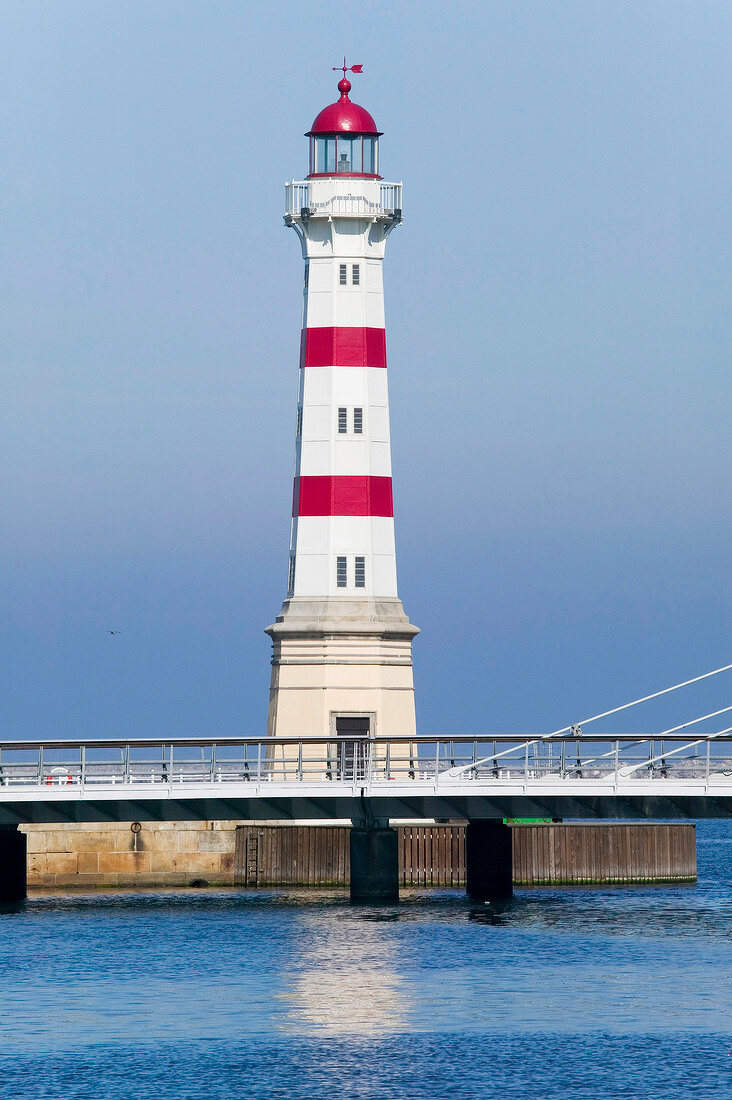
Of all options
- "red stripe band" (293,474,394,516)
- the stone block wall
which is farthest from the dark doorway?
"red stripe band" (293,474,394,516)

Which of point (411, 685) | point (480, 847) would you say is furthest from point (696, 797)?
point (411, 685)

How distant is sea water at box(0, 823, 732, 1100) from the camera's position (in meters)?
37.0

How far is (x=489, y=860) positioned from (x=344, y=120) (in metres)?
21.8

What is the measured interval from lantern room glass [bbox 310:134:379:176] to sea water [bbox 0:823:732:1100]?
69.9ft

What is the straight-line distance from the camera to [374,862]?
191 feet

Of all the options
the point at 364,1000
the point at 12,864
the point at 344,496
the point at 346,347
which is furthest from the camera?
the point at 346,347

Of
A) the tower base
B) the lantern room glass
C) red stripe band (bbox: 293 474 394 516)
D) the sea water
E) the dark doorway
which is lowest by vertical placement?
the sea water

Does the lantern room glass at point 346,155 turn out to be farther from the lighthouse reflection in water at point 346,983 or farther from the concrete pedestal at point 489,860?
the lighthouse reflection in water at point 346,983

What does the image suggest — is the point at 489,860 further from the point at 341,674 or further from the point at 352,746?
the point at 341,674

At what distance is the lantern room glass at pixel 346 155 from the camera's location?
6650cm

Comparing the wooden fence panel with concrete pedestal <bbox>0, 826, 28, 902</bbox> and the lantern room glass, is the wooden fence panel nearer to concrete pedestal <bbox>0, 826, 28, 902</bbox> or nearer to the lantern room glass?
concrete pedestal <bbox>0, 826, 28, 902</bbox>

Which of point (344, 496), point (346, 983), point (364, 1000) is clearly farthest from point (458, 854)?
point (364, 1000)

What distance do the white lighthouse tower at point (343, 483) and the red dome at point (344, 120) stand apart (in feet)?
0.19

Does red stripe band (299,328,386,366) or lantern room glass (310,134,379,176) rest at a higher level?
lantern room glass (310,134,379,176)
